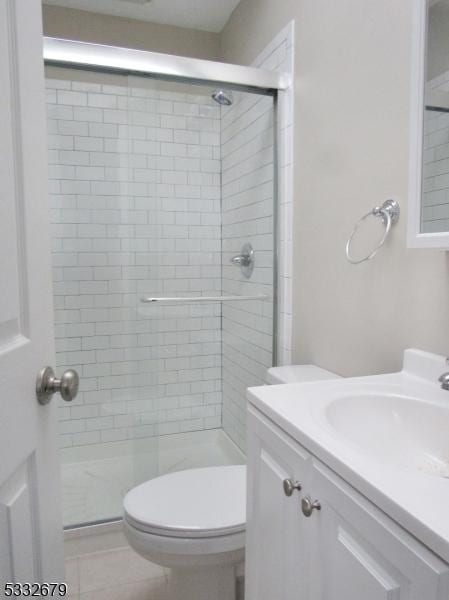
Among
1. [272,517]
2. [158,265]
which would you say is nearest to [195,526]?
[272,517]

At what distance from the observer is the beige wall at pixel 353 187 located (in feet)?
4.00

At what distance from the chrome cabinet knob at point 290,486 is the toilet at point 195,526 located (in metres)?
0.54

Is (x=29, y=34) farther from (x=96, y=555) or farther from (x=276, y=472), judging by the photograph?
(x=96, y=555)

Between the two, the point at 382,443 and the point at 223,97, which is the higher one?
the point at 223,97

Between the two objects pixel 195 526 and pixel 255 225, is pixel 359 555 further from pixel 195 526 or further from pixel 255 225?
pixel 255 225

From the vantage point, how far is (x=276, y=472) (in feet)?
3.11

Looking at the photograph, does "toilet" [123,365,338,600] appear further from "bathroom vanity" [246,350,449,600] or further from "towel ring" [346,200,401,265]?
"towel ring" [346,200,401,265]

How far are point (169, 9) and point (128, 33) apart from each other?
289 millimetres

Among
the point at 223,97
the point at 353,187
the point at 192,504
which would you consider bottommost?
the point at 192,504

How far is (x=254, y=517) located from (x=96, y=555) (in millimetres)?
1144

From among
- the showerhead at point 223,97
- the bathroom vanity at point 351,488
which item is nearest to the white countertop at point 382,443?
the bathroom vanity at point 351,488

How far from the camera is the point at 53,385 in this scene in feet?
2.57

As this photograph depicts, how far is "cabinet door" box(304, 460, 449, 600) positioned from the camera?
1.80 ft

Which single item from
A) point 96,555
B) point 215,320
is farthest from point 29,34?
point 96,555
